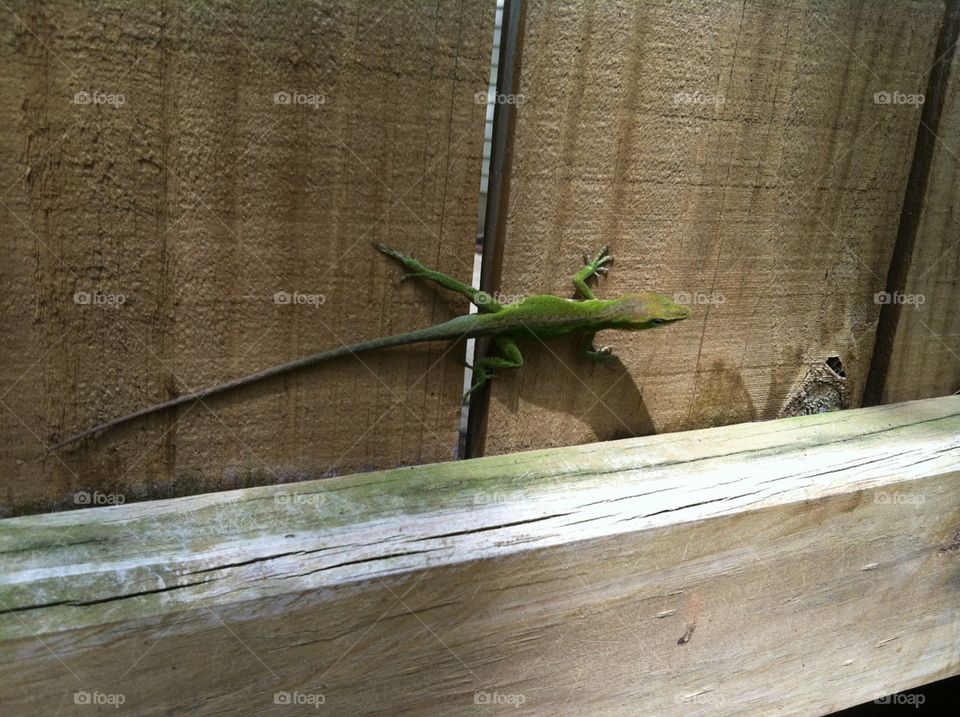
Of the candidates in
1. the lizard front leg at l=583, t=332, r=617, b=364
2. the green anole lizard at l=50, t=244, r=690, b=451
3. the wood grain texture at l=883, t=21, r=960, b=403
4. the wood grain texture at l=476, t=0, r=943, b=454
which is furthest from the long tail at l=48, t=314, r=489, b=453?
the wood grain texture at l=883, t=21, r=960, b=403

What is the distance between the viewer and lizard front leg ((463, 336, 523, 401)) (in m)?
1.79

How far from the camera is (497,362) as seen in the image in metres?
1.84

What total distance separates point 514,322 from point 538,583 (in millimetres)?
560

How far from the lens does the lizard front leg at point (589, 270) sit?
5.76 ft

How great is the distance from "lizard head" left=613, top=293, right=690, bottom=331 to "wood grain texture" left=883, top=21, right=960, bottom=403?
2.47 feet

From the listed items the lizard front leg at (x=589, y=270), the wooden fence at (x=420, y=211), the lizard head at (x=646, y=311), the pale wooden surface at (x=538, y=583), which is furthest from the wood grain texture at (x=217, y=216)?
the lizard head at (x=646, y=311)

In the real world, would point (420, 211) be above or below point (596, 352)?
above

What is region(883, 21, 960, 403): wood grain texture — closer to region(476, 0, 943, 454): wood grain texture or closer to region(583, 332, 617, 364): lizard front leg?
region(476, 0, 943, 454): wood grain texture

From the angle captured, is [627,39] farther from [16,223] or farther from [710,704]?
[710,704]

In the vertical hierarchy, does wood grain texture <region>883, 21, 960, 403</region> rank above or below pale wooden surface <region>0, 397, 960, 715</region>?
above

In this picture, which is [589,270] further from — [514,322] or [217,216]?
[217,216]

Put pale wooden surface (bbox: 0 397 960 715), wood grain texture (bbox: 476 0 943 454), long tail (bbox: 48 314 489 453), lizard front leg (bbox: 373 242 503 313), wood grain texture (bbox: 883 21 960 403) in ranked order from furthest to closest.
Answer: wood grain texture (bbox: 883 21 960 403), wood grain texture (bbox: 476 0 943 454), lizard front leg (bbox: 373 242 503 313), long tail (bbox: 48 314 489 453), pale wooden surface (bbox: 0 397 960 715)

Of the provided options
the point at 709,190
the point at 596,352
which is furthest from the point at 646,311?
the point at 709,190

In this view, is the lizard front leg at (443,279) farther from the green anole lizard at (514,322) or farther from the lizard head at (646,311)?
the lizard head at (646,311)
